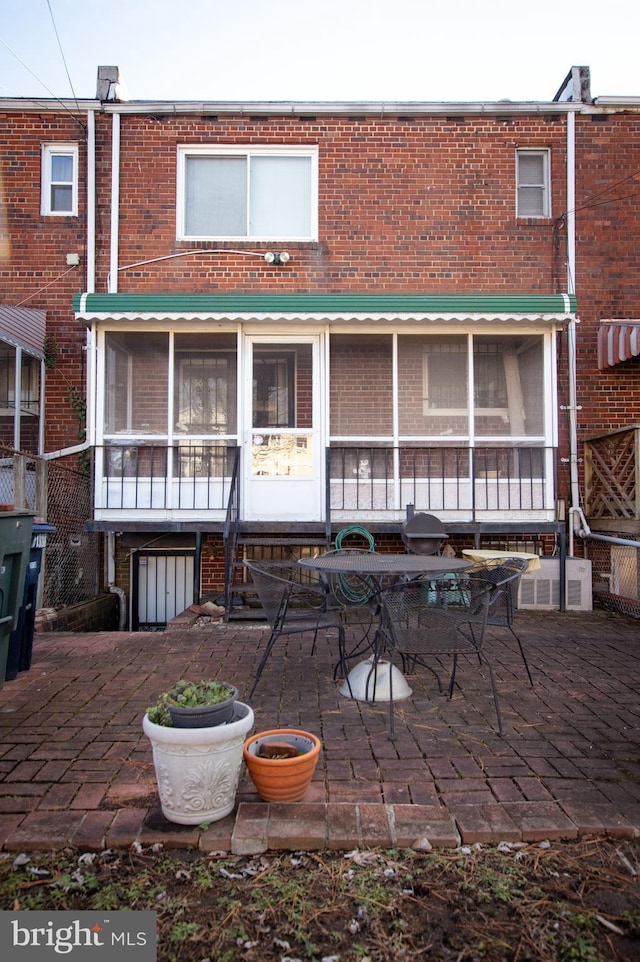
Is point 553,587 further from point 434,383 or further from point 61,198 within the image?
point 61,198

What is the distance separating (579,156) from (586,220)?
36.8 inches

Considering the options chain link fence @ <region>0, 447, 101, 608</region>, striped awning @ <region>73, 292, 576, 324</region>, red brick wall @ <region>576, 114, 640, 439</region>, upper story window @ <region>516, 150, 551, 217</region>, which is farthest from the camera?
upper story window @ <region>516, 150, 551, 217</region>

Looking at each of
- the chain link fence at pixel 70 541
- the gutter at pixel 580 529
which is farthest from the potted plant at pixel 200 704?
the gutter at pixel 580 529

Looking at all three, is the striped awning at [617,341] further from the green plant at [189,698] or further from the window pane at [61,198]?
the window pane at [61,198]

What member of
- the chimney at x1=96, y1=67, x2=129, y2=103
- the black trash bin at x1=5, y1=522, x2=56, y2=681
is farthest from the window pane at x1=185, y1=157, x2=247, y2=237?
the black trash bin at x1=5, y1=522, x2=56, y2=681

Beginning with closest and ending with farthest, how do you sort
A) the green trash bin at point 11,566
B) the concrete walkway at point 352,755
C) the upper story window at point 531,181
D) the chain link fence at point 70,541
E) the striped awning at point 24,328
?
the concrete walkway at point 352,755 < the green trash bin at point 11,566 < the chain link fence at point 70,541 < the striped awning at point 24,328 < the upper story window at point 531,181

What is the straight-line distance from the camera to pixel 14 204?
9.03m

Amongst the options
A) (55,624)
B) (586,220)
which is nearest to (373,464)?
(55,624)

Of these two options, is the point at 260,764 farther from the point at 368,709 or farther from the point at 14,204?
the point at 14,204

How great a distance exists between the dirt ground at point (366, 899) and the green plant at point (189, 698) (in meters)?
0.50

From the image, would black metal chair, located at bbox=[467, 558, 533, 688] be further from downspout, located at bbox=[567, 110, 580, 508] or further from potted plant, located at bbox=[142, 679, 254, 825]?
downspout, located at bbox=[567, 110, 580, 508]

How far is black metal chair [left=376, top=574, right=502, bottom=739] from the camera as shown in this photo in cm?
376

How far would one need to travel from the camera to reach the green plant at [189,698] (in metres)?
2.70

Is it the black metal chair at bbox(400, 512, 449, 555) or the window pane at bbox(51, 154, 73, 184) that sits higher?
the window pane at bbox(51, 154, 73, 184)
